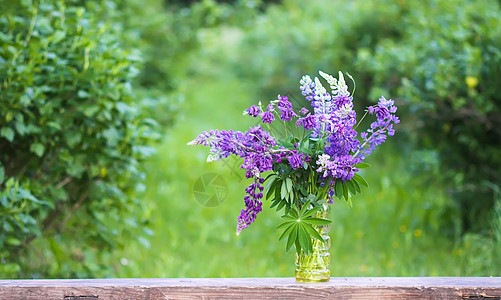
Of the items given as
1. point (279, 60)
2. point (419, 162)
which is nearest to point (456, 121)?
point (419, 162)

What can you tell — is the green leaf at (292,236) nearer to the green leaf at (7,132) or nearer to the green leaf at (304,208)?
the green leaf at (304,208)

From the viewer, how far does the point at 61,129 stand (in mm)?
2906

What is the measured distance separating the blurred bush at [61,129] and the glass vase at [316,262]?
1381 millimetres

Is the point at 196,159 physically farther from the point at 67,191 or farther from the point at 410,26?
the point at 67,191

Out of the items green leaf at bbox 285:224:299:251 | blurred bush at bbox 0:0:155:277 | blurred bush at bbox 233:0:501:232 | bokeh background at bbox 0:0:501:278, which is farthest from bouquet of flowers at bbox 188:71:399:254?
blurred bush at bbox 233:0:501:232

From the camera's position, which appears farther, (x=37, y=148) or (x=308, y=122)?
(x=37, y=148)

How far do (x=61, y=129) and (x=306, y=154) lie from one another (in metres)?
1.56

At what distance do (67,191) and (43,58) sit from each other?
0.80 m

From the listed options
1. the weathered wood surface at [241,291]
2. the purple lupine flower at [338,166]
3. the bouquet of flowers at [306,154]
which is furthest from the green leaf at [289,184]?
the weathered wood surface at [241,291]

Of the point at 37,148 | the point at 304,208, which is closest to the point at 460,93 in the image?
the point at 304,208

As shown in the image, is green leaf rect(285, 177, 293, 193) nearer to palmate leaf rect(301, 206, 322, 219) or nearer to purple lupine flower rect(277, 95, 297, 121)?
palmate leaf rect(301, 206, 322, 219)

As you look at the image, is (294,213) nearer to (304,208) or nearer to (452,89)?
(304,208)

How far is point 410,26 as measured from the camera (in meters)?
5.40

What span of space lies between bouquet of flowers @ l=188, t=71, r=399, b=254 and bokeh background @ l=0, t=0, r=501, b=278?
0.11 meters
